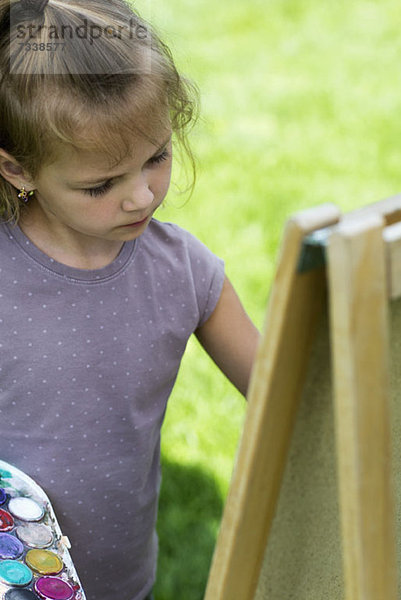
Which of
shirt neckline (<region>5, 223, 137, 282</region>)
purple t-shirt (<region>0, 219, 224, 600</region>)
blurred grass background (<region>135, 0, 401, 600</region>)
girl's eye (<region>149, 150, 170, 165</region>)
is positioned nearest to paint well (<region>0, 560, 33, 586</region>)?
purple t-shirt (<region>0, 219, 224, 600</region>)

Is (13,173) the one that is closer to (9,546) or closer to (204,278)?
(204,278)

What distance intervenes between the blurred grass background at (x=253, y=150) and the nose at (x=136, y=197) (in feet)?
1.05

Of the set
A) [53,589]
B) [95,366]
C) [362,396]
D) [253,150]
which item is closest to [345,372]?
[362,396]

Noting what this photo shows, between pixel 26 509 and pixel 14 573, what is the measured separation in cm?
14

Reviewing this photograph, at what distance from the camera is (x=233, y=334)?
141cm

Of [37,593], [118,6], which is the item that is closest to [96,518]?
[37,593]

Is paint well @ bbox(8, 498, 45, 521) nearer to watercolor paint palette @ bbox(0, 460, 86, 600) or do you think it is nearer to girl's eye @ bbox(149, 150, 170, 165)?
watercolor paint palette @ bbox(0, 460, 86, 600)

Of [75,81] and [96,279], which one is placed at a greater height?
[75,81]

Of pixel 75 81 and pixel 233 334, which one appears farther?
pixel 233 334

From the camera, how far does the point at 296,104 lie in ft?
13.8

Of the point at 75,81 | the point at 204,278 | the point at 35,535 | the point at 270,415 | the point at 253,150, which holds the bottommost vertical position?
the point at 253,150

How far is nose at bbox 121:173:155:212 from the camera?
1162 mm

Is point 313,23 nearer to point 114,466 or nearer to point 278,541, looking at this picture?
point 114,466

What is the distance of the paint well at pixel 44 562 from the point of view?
1075mm
